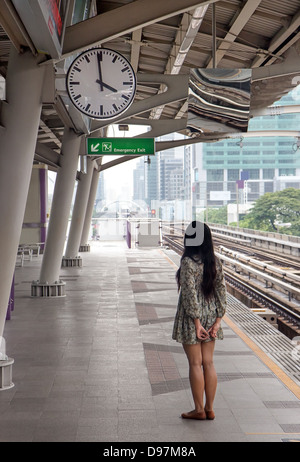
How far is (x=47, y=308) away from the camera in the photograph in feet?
37.9

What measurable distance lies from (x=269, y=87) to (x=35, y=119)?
8.51 m

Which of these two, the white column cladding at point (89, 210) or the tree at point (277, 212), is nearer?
the white column cladding at point (89, 210)

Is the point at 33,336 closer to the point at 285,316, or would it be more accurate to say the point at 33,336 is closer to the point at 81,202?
the point at 285,316

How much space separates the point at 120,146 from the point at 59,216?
293cm

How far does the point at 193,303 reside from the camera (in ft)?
16.0

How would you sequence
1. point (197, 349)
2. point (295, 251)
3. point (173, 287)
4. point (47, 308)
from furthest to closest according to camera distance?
point (295, 251), point (173, 287), point (47, 308), point (197, 349)

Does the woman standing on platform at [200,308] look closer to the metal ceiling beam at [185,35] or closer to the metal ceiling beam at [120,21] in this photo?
the metal ceiling beam at [120,21]

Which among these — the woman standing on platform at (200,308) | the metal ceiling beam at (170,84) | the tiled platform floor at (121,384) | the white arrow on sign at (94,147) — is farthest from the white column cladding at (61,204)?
the woman standing on platform at (200,308)

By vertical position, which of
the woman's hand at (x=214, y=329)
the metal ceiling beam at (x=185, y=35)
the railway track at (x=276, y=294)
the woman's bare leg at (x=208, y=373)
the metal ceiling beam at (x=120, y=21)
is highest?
the metal ceiling beam at (x=185, y=35)

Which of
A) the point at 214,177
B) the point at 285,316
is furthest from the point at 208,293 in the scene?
the point at 214,177

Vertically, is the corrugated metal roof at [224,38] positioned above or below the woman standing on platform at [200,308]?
above

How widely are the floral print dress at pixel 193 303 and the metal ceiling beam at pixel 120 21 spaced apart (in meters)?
2.34

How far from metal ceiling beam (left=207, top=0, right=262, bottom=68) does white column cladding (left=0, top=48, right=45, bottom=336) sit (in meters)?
3.98

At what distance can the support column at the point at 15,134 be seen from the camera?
6098mm
